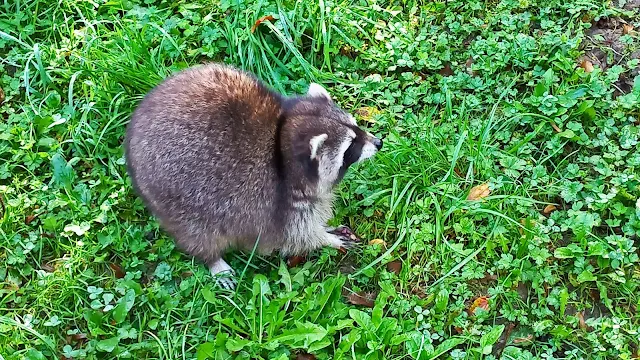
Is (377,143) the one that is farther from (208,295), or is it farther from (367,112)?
(208,295)

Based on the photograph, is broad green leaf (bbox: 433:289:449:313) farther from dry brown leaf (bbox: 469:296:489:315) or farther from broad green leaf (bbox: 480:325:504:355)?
broad green leaf (bbox: 480:325:504:355)

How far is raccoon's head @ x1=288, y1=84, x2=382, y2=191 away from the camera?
119 inches

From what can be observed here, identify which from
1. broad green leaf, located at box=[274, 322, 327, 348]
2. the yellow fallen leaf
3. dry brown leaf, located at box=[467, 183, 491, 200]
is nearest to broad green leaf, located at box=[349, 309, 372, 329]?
broad green leaf, located at box=[274, 322, 327, 348]

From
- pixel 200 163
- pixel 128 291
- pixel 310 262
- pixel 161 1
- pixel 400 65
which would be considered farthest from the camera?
pixel 161 1

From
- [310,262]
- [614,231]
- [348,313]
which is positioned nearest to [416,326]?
[348,313]

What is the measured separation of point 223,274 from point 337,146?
819mm

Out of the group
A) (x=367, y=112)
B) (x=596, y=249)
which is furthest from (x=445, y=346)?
(x=367, y=112)

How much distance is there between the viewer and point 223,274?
3.25 m

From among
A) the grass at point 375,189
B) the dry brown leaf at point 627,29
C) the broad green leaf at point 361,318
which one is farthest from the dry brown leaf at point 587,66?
the broad green leaf at point 361,318

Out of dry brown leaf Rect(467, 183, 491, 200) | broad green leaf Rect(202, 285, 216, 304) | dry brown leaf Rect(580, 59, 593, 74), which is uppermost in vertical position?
dry brown leaf Rect(580, 59, 593, 74)

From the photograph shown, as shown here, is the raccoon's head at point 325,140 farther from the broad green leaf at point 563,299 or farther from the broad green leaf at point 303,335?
the broad green leaf at point 563,299

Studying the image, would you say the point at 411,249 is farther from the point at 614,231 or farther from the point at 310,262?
the point at 614,231

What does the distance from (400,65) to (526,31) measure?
0.74 m

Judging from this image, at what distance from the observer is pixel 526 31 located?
12.7ft
